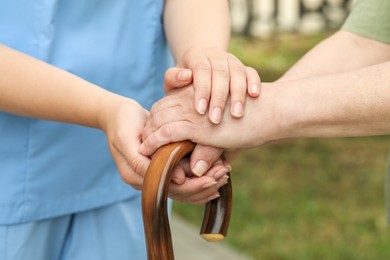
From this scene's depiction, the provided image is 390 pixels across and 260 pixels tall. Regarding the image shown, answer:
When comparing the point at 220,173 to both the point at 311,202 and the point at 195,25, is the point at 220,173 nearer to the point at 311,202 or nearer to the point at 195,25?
the point at 195,25

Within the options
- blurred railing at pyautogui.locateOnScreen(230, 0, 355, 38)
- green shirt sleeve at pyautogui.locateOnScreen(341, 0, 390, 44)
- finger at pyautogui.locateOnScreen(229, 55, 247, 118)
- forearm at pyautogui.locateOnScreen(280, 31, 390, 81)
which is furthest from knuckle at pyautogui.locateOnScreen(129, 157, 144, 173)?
blurred railing at pyautogui.locateOnScreen(230, 0, 355, 38)

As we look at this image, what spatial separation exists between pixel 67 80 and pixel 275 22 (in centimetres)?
851

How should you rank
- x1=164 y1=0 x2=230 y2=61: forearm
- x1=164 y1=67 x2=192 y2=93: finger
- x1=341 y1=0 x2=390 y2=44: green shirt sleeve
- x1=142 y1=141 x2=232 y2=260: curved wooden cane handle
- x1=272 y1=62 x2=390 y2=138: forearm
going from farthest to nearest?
x1=341 y1=0 x2=390 y2=44: green shirt sleeve, x1=164 y1=0 x2=230 y2=61: forearm, x1=164 y1=67 x2=192 y2=93: finger, x1=272 y1=62 x2=390 y2=138: forearm, x1=142 y1=141 x2=232 y2=260: curved wooden cane handle

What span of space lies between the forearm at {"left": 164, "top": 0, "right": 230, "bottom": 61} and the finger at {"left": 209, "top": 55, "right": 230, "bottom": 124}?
123mm

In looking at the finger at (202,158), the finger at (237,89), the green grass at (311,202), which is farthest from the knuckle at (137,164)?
the green grass at (311,202)

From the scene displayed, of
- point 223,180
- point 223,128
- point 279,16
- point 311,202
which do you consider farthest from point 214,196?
point 279,16

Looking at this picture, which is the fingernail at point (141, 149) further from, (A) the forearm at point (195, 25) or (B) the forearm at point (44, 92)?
(A) the forearm at point (195, 25)

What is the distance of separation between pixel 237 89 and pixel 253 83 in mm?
43

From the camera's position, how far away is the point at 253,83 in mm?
1782

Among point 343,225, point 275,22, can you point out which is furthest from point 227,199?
point 275,22

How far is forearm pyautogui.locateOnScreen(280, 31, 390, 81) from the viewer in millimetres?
2096

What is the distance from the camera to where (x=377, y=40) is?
209 cm

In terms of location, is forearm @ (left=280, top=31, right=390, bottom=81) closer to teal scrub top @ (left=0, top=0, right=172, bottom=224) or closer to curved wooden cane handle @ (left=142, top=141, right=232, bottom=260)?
teal scrub top @ (left=0, top=0, right=172, bottom=224)

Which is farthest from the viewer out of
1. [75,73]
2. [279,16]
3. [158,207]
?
[279,16]
